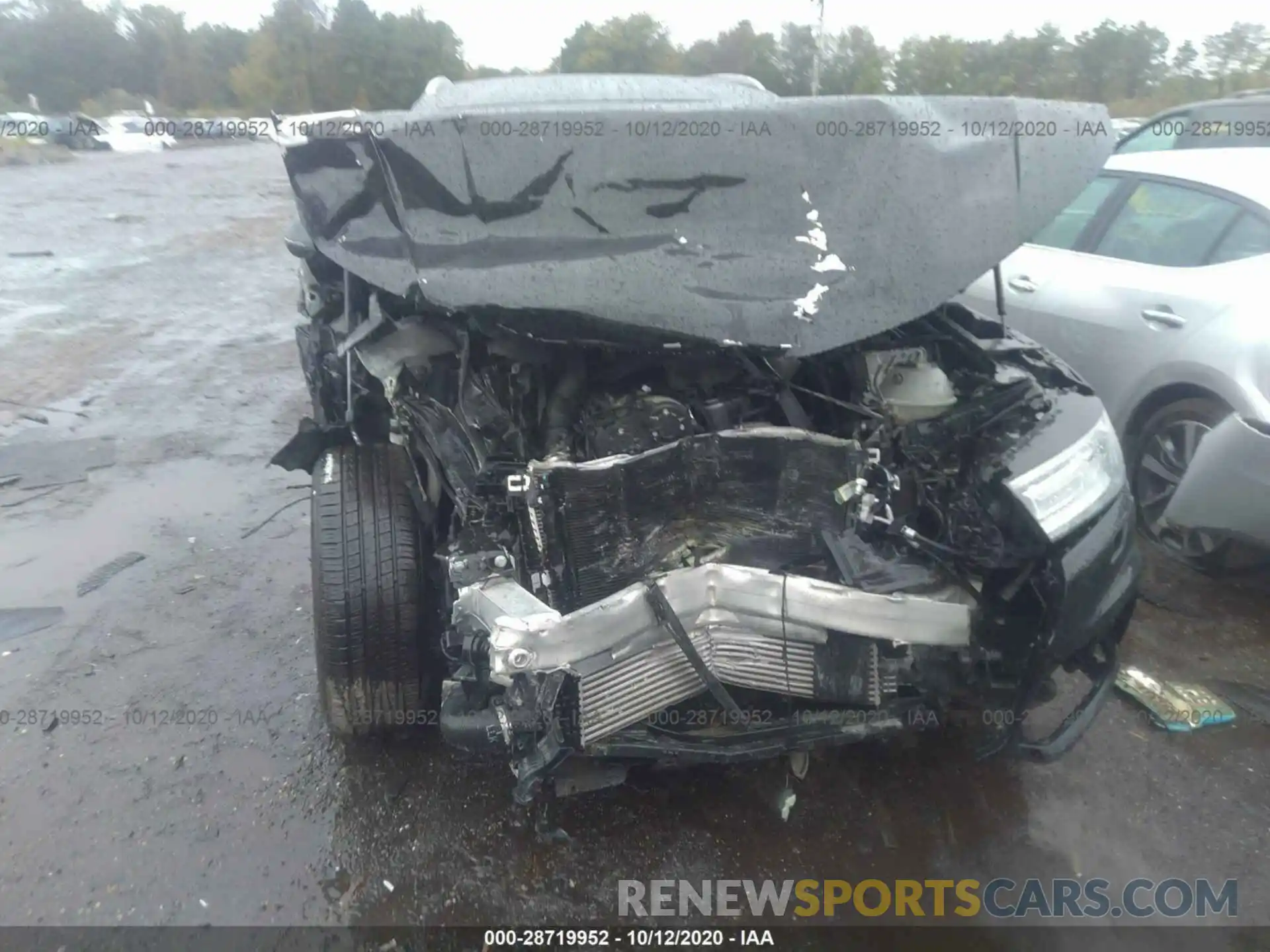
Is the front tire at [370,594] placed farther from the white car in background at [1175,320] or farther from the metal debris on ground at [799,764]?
the white car in background at [1175,320]

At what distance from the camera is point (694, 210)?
87.4 inches

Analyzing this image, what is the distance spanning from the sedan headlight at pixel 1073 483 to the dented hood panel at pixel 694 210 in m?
0.49

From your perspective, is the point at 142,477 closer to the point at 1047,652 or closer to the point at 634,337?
the point at 634,337

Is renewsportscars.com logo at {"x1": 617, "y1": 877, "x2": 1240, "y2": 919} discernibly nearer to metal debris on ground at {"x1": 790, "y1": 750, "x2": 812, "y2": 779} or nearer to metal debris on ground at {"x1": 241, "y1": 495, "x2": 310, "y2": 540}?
metal debris on ground at {"x1": 790, "y1": 750, "x2": 812, "y2": 779}

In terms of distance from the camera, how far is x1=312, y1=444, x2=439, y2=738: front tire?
2.48m

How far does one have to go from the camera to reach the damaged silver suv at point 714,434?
6.63 feet

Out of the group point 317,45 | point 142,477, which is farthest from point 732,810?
point 317,45

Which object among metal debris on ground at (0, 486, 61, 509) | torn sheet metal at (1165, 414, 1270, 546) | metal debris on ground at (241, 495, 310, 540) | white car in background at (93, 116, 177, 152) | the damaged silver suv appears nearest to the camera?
the damaged silver suv

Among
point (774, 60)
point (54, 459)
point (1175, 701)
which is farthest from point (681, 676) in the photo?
point (774, 60)

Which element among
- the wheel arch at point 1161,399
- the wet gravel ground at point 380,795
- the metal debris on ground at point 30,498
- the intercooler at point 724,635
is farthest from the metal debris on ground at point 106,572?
the wheel arch at point 1161,399

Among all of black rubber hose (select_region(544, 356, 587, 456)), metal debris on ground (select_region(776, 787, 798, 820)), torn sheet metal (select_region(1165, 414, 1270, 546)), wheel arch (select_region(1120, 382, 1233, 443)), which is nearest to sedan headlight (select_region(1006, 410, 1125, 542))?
torn sheet metal (select_region(1165, 414, 1270, 546))

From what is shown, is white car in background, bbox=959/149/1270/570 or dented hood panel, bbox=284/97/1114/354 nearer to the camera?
dented hood panel, bbox=284/97/1114/354

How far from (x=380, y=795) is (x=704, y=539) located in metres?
1.24

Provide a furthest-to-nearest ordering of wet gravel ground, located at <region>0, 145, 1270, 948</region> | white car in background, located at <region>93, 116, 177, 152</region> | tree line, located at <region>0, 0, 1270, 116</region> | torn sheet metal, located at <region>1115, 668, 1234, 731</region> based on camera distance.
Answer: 1. white car in background, located at <region>93, 116, 177, 152</region>
2. tree line, located at <region>0, 0, 1270, 116</region>
3. torn sheet metal, located at <region>1115, 668, 1234, 731</region>
4. wet gravel ground, located at <region>0, 145, 1270, 948</region>
